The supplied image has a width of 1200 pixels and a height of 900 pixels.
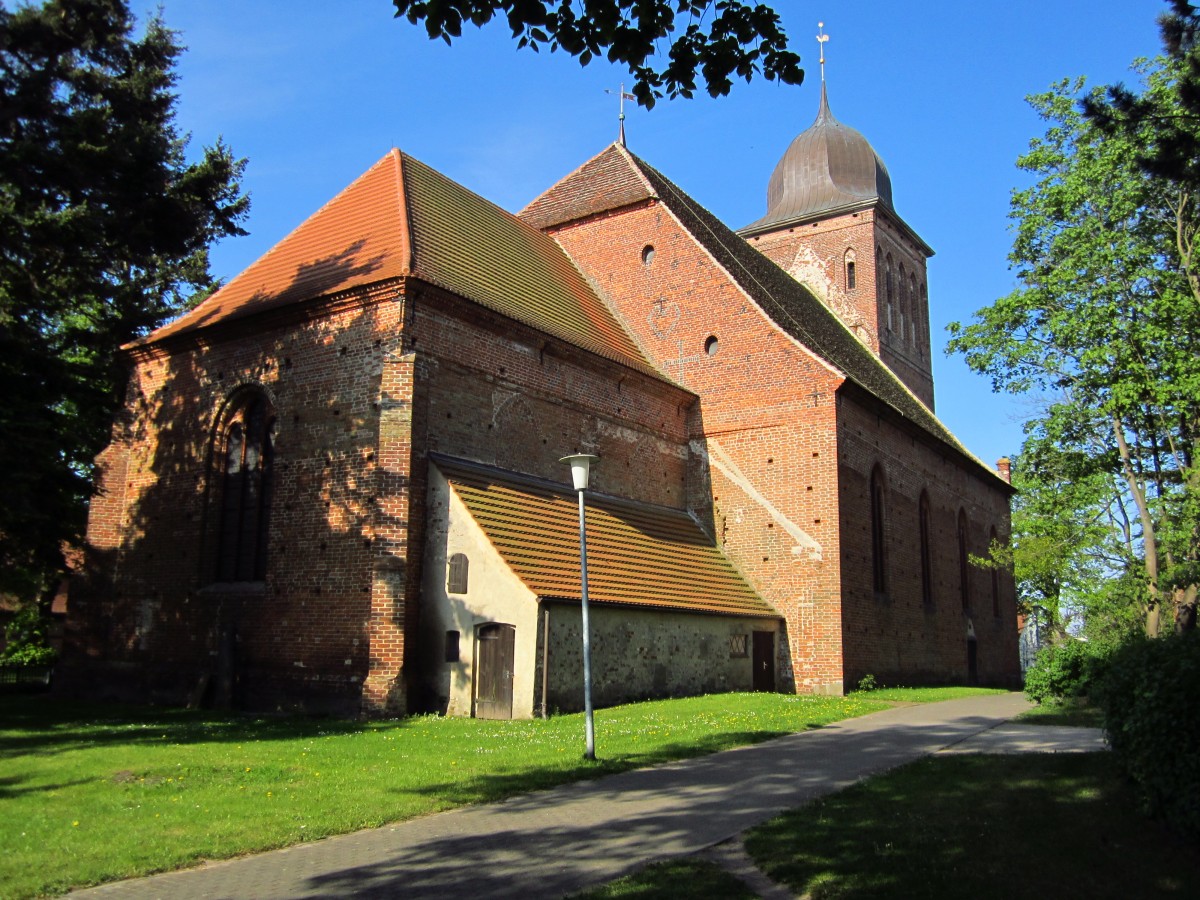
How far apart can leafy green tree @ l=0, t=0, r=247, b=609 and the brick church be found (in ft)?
5.90

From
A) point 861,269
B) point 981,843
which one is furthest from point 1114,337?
point 981,843

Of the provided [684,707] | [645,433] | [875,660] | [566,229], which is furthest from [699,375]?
[684,707]

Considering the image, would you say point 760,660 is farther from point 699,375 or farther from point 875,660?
point 699,375

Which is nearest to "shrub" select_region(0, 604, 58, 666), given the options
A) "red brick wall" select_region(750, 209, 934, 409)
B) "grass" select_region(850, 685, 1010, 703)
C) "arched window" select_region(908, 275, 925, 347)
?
"grass" select_region(850, 685, 1010, 703)

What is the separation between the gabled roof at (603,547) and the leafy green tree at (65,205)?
5.65 metres

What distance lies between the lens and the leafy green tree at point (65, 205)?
1440cm

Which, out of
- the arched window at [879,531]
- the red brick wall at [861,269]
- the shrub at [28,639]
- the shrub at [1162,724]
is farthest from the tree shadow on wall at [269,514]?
the red brick wall at [861,269]

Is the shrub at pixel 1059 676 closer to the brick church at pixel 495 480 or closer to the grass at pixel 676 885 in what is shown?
the brick church at pixel 495 480

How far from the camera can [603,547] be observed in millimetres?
17859

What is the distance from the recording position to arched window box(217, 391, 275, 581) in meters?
17.1

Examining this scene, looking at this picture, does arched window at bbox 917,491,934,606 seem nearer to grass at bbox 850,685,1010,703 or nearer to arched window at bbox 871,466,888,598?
arched window at bbox 871,466,888,598

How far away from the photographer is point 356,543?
50.9 feet

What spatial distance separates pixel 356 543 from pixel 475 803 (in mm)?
7666

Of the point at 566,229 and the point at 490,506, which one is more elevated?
the point at 566,229
